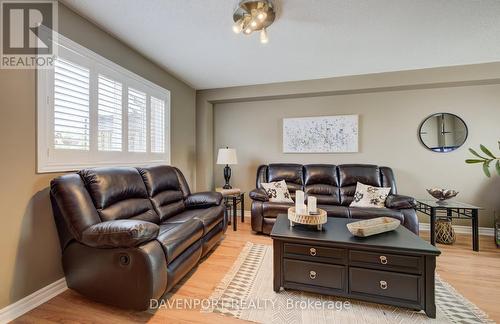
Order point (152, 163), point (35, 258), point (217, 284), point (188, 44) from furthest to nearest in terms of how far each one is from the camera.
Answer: point (152, 163)
point (188, 44)
point (217, 284)
point (35, 258)

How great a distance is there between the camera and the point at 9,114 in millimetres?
1571

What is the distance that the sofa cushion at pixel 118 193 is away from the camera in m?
1.89

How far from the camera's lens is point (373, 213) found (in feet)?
9.14

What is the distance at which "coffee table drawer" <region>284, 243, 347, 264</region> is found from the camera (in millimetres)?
1700

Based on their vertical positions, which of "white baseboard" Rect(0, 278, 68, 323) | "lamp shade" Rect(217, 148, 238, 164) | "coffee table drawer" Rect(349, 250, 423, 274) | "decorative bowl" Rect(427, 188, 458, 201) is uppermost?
"lamp shade" Rect(217, 148, 238, 164)

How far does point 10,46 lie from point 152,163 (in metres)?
1.83

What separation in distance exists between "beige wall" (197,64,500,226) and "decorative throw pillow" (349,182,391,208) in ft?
2.52

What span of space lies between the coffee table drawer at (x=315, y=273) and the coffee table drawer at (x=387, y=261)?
0.14 meters

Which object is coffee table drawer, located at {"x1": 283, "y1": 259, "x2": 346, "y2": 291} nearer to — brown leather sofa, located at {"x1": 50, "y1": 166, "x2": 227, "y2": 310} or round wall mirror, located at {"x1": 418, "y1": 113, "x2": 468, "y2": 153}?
brown leather sofa, located at {"x1": 50, "y1": 166, "x2": 227, "y2": 310}

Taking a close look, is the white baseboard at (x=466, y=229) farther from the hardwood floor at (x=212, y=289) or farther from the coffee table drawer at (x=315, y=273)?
the coffee table drawer at (x=315, y=273)

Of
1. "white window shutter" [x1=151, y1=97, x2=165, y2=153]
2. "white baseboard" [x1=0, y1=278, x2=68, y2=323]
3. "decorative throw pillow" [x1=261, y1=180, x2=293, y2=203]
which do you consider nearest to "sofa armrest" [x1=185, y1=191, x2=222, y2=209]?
"decorative throw pillow" [x1=261, y1=180, x2=293, y2=203]

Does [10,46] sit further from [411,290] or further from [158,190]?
[411,290]

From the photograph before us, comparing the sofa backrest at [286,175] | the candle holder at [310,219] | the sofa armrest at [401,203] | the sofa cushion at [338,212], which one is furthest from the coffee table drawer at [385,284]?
the sofa backrest at [286,175]

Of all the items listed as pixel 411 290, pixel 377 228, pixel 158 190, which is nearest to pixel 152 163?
pixel 158 190
